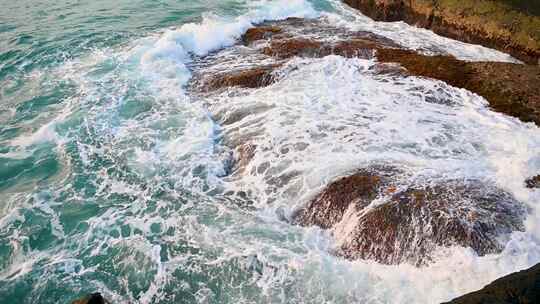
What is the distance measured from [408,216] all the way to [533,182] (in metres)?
2.79

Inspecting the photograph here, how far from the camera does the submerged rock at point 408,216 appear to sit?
7.74 meters

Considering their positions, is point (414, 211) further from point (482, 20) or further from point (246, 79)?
point (482, 20)

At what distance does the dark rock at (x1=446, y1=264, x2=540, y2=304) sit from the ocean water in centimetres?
182

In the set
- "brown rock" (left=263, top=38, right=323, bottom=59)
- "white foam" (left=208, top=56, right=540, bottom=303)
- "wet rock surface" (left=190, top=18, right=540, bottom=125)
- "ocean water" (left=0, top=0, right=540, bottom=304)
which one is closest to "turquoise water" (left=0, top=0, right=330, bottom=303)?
"ocean water" (left=0, top=0, right=540, bottom=304)

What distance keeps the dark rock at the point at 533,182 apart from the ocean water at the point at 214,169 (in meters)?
0.14

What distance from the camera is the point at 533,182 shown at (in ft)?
28.6

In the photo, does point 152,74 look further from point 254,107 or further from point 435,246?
point 435,246

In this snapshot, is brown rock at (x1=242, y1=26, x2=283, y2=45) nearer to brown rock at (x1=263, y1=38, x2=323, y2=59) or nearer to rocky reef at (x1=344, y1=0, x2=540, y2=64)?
brown rock at (x1=263, y1=38, x2=323, y2=59)

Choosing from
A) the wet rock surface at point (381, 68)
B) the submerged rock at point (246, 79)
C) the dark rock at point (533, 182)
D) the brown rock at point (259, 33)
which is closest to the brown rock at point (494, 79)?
the wet rock surface at point (381, 68)

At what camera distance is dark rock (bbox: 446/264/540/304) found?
16.4 ft

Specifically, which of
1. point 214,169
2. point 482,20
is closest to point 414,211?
point 214,169

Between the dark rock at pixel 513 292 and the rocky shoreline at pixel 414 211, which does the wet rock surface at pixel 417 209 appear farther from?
the dark rock at pixel 513 292

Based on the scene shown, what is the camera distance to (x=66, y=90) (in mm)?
14148

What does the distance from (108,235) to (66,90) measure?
710 cm
